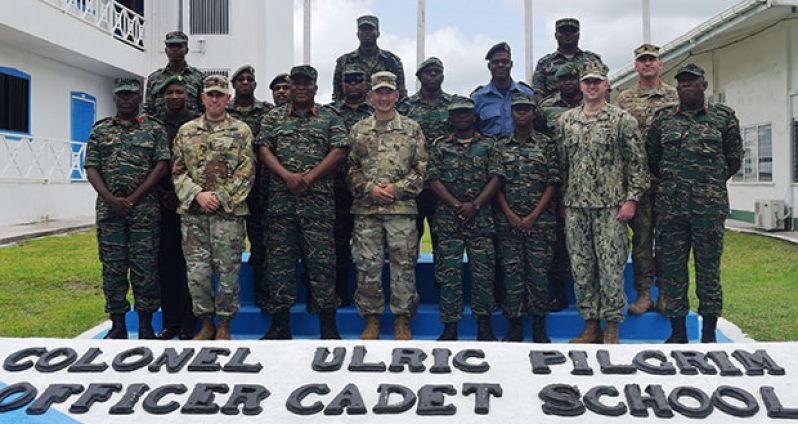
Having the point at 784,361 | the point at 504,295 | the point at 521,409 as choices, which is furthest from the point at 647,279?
the point at 521,409

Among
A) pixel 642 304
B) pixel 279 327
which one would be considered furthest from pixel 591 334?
pixel 279 327

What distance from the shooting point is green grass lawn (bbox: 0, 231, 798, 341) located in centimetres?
603

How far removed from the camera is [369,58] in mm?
5469

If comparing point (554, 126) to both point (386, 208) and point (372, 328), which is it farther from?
point (372, 328)

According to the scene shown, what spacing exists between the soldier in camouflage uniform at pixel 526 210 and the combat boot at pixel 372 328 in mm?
882

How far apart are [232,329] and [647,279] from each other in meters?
3.02

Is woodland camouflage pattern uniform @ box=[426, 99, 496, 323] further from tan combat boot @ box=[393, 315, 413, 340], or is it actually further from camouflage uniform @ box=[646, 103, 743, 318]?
Result: camouflage uniform @ box=[646, 103, 743, 318]

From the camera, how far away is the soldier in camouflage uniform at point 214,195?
4.25 meters

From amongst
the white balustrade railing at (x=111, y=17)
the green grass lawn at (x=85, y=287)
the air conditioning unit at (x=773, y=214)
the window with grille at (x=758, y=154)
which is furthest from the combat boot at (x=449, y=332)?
the white balustrade railing at (x=111, y=17)

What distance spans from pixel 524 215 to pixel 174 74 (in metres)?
2.81

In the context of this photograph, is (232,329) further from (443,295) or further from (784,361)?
(784,361)

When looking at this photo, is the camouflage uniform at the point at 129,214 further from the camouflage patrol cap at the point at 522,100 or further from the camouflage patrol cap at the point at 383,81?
the camouflage patrol cap at the point at 522,100

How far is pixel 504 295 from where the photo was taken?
14.7 ft

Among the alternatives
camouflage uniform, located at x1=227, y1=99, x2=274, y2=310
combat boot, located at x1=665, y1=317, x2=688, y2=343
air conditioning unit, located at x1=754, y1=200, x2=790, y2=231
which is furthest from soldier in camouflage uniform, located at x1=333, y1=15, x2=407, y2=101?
air conditioning unit, located at x1=754, y1=200, x2=790, y2=231
